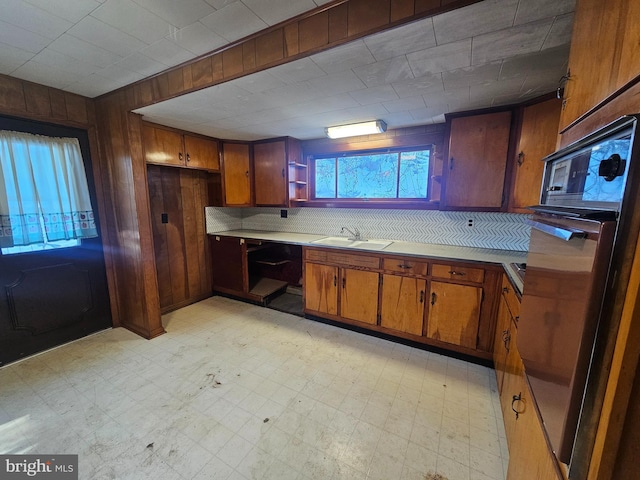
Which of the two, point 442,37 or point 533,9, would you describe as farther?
point 442,37

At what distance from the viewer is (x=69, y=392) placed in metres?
1.90

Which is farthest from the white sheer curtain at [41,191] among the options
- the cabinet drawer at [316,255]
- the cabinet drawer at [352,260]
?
the cabinet drawer at [352,260]

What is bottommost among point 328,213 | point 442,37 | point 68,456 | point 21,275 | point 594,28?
A: point 68,456

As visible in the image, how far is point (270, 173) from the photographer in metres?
3.39

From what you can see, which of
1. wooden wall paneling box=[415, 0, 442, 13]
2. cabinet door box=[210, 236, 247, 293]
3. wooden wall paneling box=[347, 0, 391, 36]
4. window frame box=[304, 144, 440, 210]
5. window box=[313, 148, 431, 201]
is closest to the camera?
wooden wall paneling box=[415, 0, 442, 13]

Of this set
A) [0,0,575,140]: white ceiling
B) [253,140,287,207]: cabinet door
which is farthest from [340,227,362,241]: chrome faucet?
[0,0,575,140]: white ceiling

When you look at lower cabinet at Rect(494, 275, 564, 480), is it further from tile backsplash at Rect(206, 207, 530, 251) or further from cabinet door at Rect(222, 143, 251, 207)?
cabinet door at Rect(222, 143, 251, 207)

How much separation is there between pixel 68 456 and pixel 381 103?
3102 mm

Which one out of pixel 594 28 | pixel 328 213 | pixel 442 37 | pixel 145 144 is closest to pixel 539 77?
pixel 442 37

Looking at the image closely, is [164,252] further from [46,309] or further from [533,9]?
[533,9]

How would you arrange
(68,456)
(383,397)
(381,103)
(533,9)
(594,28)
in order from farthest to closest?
(381,103), (383,397), (68,456), (533,9), (594,28)

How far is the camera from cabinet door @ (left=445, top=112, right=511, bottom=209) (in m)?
2.18

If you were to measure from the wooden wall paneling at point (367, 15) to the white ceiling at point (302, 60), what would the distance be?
5 centimetres

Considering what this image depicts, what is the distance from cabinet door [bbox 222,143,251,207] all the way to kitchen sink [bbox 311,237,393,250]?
1.33 metres
